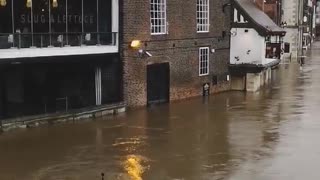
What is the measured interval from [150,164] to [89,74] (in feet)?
32.5

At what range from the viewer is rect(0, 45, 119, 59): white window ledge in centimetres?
2064

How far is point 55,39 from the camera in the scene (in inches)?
885

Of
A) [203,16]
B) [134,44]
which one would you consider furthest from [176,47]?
[134,44]

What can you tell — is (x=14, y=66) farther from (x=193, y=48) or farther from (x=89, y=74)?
(x=193, y=48)

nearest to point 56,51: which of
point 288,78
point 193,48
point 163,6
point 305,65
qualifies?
point 163,6

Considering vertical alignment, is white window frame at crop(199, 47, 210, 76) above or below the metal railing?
below

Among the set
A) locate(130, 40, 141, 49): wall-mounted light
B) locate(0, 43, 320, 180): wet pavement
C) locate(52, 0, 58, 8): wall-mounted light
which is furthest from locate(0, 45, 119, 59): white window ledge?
locate(0, 43, 320, 180): wet pavement

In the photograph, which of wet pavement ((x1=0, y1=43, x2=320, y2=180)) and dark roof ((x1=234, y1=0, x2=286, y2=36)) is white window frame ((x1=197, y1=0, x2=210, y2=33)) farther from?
wet pavement ((x1=0, y1=43, x2=320, y2=180))

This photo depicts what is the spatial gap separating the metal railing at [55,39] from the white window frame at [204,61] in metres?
7.65

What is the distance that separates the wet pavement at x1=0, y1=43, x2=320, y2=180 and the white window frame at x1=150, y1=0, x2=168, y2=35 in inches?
149

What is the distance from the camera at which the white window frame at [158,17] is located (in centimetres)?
2736

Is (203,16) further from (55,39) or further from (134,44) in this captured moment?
(55,39)

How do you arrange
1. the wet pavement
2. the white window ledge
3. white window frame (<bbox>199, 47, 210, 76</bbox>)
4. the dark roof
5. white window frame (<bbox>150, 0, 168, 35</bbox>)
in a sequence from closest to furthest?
the wet pavement, the white window ledge, white window frame (<bbox>150, 0, 168, 35</bbox>), white window frame (<bbox>199, 47, 210, 76</bbox>), the dark roof

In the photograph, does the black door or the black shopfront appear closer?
the black shopfront
